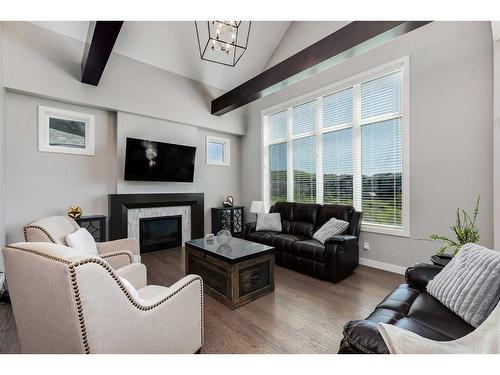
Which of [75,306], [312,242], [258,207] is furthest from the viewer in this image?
[258,207]

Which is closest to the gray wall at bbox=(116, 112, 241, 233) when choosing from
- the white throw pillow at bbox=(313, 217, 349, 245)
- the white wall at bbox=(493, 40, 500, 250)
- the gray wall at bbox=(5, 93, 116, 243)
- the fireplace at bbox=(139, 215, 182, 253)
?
the gray wall at bbox=(5, 93, 116, 243)

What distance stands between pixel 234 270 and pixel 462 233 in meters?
2.26

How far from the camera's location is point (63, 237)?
2.04 meters

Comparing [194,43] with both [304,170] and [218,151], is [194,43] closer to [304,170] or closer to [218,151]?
[218,151]

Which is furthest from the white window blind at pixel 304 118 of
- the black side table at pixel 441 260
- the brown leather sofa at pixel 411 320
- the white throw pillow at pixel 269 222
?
the brown leather sofa at pixel 411 320

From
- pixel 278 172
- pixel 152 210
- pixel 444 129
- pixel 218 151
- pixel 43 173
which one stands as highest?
pixel 218 151

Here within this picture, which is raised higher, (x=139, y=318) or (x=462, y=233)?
(x=462, y=233)

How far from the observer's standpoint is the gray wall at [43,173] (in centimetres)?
328

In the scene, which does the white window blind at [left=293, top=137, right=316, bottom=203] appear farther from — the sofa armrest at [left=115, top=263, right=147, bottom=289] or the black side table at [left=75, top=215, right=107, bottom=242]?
the black side table at [left=75, top=215, right=107, bottom=242]

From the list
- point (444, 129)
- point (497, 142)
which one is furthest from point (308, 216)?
point (497, 142)

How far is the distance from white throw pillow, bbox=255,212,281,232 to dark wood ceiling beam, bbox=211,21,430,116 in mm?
2203

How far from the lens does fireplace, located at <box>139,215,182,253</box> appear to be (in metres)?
4.38

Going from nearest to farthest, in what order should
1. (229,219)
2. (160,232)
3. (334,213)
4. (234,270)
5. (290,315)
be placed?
(290,315) < (234,270) < (334,213) < (160,232) < (229,219)
